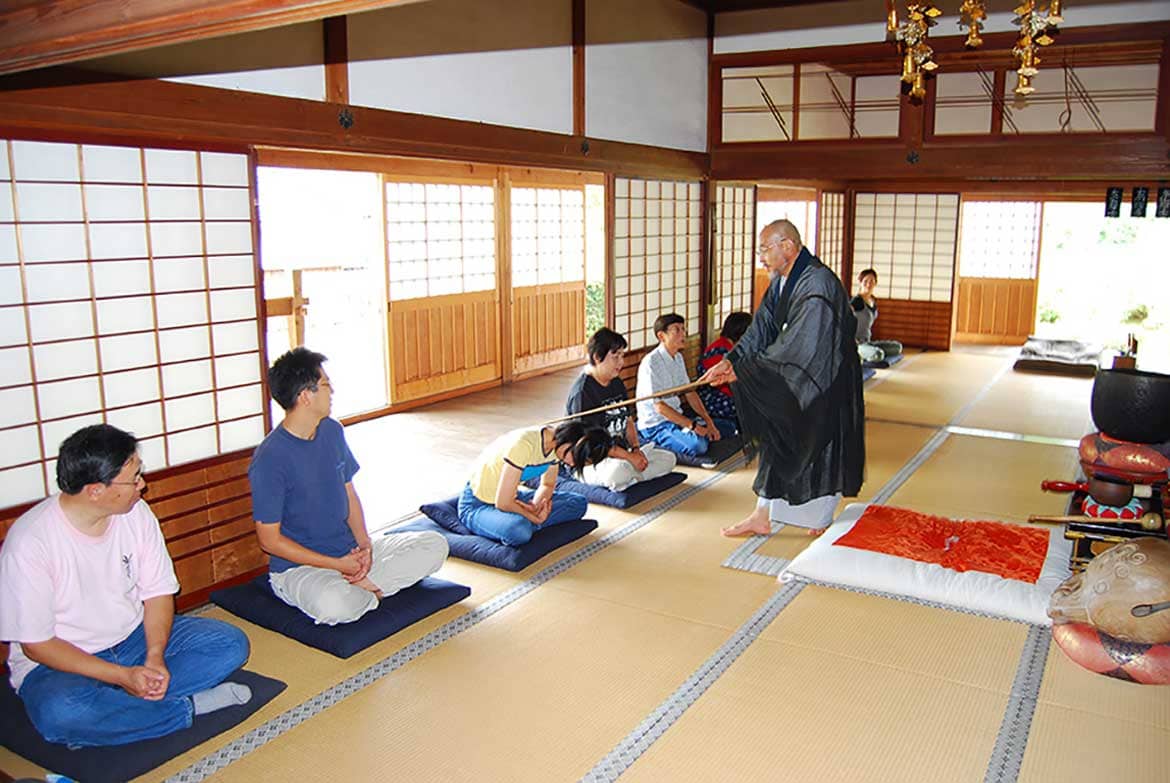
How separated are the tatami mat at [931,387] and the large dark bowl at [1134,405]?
228cm

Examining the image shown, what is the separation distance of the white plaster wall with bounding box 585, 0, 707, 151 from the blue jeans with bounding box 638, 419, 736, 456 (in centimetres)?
204

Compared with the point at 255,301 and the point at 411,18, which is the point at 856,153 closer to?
the point at 411,18

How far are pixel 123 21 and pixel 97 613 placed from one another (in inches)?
68.1

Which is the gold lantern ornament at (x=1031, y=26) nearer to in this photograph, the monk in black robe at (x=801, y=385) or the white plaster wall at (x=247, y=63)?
the monk in black robe at (x=801, y=385)

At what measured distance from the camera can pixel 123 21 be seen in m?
1.85

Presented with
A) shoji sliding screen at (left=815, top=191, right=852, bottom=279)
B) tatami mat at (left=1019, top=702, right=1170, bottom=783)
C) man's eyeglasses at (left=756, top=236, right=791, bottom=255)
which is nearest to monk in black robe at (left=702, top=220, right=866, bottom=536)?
man's eyeglasses at (left=756, top=236, right=791, bottom=255)

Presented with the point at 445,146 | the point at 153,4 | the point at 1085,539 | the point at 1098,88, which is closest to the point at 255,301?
the point at 445,146

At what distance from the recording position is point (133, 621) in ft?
9.32

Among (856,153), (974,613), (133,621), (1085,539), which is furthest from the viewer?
(856,153)

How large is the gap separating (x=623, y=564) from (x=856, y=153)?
440cm

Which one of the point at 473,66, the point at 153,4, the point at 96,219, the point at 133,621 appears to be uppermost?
the point at 473,66

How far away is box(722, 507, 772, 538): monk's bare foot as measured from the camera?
4.57 meters

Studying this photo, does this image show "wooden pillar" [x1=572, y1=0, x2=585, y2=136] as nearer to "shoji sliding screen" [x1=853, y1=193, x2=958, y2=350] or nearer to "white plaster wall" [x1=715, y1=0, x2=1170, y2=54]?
"white plaster wall" [x1=715, y1=0, x2=1170, y2=54]

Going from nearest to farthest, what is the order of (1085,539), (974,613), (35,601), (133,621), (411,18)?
(35,601) → (133,621) → (974,613) → (1085,539) → (411,18)
